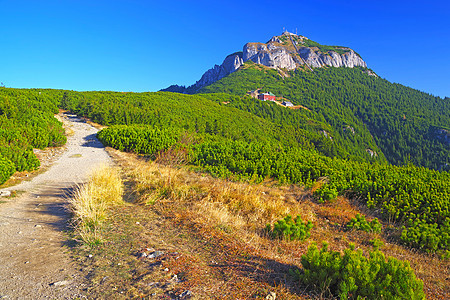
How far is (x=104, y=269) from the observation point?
2.83 m

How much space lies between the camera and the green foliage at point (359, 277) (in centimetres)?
229

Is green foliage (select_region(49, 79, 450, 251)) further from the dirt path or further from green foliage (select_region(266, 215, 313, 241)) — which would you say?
the dirt path

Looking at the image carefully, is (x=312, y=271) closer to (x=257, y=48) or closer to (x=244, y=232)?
(x=244, y=232)

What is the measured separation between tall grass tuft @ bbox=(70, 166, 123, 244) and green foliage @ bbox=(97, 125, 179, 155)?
22.3 ft

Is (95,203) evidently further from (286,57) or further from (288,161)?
(286,57)

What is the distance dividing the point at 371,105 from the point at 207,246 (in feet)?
487

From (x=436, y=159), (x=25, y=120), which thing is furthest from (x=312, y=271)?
(x=436, y=159)

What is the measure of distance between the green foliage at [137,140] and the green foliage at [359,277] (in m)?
10.9

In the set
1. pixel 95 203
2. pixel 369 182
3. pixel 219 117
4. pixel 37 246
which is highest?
pixel 219 117

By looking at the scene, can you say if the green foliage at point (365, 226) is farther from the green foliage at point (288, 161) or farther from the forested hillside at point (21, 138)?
the forested hillside at point (21, 138)

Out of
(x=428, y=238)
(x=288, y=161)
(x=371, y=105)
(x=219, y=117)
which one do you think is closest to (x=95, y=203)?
(x=428, y=238)

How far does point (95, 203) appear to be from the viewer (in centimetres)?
467

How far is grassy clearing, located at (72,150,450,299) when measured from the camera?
253 cm

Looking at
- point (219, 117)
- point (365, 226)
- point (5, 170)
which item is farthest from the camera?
point (219, 117)
